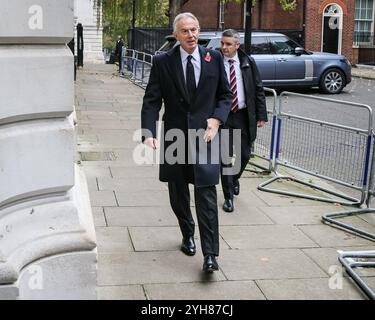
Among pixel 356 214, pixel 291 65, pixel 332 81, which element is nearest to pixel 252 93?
pixel 356 214

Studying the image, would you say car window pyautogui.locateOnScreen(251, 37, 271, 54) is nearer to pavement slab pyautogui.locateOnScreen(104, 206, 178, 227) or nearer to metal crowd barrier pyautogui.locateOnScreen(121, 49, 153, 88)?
metal crowd barrier pyautogui.locateOnScreen(121, 49, 153, 88)

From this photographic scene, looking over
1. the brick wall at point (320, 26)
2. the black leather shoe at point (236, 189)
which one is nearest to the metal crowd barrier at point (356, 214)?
the black leather shoe at point (236, 189)

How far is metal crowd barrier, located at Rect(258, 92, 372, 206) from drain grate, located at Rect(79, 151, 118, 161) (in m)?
2.47

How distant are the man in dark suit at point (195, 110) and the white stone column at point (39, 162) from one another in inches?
44.5

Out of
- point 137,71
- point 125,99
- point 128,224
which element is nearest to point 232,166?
point 128,224

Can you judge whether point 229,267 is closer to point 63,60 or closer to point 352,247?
point 352,247

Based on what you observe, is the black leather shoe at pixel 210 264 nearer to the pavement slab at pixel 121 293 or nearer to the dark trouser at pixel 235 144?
the pavement slab at pixel 121 293

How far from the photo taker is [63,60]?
403 centimetres

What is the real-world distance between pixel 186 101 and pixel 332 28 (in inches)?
1178

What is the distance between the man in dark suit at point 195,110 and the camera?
16.5 ft

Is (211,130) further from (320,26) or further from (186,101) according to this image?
(320,26)

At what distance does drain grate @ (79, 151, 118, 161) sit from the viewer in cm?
962

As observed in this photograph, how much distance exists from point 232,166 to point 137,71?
57.4 ft

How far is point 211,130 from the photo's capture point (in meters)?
4.99
